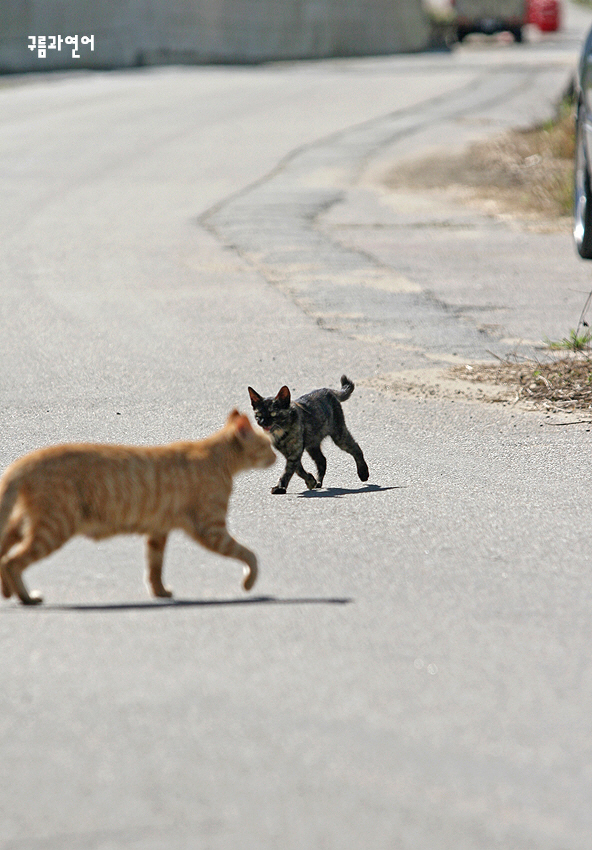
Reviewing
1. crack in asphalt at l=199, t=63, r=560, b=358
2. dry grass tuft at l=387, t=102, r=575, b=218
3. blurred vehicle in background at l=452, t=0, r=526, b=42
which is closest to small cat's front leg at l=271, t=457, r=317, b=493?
crack in asphalt at l=199, t=63, r=560, b=358

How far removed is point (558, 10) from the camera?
69.1 meters

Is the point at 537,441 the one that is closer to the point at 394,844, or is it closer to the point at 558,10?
the point at 394,844

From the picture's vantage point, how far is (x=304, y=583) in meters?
5.50

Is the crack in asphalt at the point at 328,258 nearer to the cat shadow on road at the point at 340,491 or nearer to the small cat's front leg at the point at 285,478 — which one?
the cat shadow on road at the point at 340,491

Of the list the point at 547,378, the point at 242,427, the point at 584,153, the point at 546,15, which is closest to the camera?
the point at 242,427

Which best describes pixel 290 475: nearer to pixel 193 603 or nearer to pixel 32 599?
pixel 193 603

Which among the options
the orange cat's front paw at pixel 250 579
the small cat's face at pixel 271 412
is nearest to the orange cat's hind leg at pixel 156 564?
the orange cat's front paw at pixel 250 579

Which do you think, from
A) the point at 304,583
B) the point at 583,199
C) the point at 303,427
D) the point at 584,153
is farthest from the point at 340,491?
the point at 584,153

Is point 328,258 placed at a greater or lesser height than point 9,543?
lesser

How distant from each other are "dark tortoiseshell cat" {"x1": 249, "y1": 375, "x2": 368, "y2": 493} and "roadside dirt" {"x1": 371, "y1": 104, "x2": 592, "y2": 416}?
6.22 ft

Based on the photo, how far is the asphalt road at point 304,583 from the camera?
11.7ft

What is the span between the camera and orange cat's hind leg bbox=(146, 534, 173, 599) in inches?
205

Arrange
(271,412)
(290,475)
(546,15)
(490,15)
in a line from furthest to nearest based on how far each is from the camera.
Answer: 1. (546,15)
2. (490,15)
3. (290,475)
4. (271,412)

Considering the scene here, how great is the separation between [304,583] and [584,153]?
10596 mm
